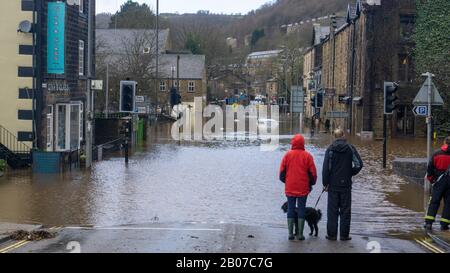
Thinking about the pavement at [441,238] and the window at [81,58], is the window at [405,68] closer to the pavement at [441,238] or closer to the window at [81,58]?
the window at [81,58]

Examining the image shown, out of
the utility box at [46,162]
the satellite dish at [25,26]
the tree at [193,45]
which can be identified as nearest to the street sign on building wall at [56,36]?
the satellite dish at [25,26]

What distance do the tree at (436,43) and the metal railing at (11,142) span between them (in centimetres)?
1589

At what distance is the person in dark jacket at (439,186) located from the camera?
42.5 feet

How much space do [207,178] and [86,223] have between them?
8.53m

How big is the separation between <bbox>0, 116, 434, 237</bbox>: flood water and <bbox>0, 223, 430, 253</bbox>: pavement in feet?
4.88

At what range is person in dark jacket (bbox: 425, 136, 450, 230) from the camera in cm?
1295

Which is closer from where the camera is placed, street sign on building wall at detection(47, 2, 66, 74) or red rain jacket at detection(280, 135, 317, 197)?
red rain jacket at detection(280, 135, 317, 197)

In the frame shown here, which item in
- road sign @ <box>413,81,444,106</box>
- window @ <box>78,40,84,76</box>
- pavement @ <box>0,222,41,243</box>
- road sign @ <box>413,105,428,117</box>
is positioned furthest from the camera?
window @ <box>78,40,84,76</box>

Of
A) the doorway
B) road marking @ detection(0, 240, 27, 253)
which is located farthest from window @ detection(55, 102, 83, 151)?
the doorway

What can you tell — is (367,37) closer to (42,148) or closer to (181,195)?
(42,148)

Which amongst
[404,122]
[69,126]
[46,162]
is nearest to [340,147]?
[46,162]

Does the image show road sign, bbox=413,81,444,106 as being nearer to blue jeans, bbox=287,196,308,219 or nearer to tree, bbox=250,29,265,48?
blue jeans, bbox=287,196,308,219
